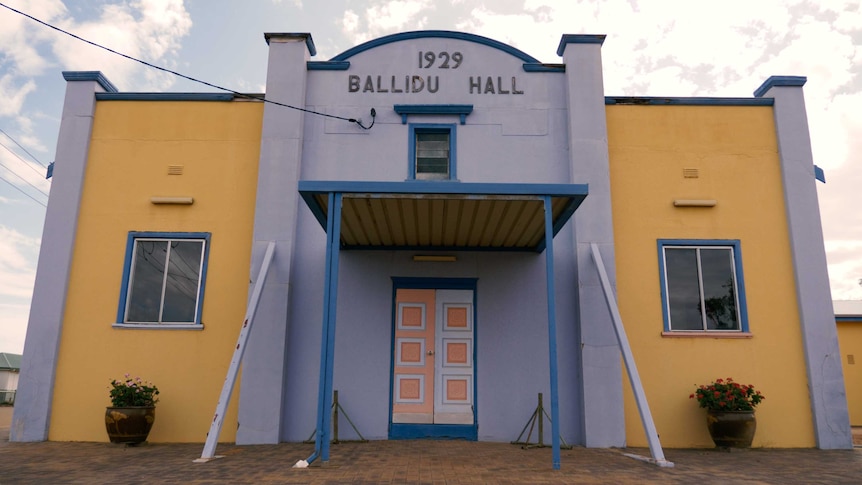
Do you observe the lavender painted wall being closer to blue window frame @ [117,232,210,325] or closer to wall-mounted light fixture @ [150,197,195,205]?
blue window frame @ [117,232,210,325]


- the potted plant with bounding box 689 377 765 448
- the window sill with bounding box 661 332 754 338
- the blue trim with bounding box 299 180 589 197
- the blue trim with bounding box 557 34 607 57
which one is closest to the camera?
the blue trim with bounding box 299 180 589 197

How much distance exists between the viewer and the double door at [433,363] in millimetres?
9398

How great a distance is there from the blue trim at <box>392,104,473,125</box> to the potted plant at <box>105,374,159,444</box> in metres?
6.06

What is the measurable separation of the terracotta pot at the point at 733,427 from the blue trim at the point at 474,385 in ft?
11.7

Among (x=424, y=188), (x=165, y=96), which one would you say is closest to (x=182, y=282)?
(x=165, y=96)

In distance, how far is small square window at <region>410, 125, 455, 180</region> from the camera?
10266 millimetres

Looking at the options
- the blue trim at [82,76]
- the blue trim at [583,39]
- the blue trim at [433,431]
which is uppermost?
the blue trim at [583,39]

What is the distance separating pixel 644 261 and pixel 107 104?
32.1ft

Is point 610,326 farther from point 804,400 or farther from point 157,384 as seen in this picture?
point 157,384

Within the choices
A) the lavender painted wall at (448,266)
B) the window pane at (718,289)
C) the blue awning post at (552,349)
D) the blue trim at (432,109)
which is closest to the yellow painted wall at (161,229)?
the lavender painted wall at (448,266)

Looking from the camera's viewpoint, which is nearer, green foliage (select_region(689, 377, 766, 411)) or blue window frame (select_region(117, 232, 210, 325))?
green foliage (select_region(689, 377, 766, 411))

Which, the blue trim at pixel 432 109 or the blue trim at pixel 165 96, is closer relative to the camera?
the blue trim at pixel 432 109

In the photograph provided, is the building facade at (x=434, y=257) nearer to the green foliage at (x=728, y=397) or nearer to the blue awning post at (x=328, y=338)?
the green foliage at (x=728, y=397)

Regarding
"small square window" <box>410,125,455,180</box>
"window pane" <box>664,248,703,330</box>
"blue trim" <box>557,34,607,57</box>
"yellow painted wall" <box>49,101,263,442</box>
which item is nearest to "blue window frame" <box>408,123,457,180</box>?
"small square window" <box>410,125,455,180</box>
